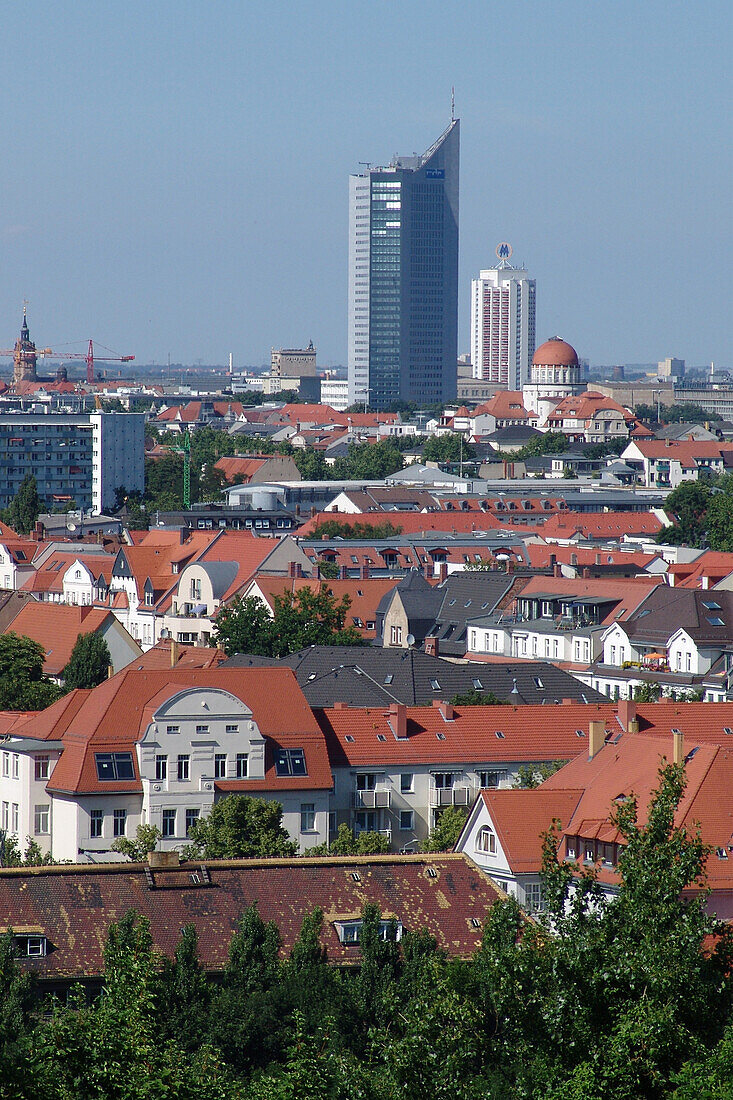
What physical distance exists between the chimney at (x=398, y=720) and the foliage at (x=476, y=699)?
6.07 m

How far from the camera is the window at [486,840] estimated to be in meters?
52.2

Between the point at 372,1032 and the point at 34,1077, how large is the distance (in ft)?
21.4

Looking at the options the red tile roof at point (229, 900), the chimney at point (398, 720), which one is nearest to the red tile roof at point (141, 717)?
the chimney at point (398, 720)

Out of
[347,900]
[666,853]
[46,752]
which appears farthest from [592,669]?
[666,853]

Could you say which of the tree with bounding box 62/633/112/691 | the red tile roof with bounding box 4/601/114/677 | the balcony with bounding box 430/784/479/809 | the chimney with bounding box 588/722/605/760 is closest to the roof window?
the balcony with bounding box 430/784/479/809

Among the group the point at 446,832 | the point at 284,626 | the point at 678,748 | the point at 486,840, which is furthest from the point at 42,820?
the point at 284,626

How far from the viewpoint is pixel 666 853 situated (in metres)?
32.8

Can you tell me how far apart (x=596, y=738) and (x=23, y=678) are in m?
27.7

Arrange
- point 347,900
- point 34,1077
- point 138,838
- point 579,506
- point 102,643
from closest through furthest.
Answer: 1. point 34,1077
2. point 347,900
3. point 138,838
4. point 102,643
5. point 579,506

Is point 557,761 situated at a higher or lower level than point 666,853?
lower

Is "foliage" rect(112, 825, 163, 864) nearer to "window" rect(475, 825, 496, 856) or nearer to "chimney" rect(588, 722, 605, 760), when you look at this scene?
"window" rect(475, 825, 496, 856)

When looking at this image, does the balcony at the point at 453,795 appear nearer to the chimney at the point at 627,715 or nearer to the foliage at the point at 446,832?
the foliage at the point at 446,832

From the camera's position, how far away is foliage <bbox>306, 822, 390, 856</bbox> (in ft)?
180

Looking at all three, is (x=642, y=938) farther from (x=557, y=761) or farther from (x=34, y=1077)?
(x=557, y=761)
